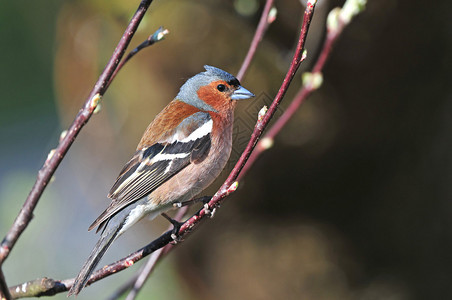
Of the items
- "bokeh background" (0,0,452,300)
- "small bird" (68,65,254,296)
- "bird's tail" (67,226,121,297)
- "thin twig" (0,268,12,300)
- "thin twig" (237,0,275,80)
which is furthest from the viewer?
"bokeh background" (0,0,452,300)

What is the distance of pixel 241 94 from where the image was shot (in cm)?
258

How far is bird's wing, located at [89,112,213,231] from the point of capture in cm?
255

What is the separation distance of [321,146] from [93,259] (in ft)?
9.01

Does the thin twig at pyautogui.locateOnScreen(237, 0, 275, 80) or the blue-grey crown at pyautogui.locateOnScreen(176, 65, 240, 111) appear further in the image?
the blue-grey crown at pyautogui.locateOnScreen(176, 65, 240, 111)

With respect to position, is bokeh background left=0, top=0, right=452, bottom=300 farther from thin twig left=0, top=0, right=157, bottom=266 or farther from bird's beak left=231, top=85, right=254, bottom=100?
thin twig left=0, top=0, right=157, bottom=266

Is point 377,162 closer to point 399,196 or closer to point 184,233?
point 399,196

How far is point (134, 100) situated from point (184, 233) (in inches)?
106

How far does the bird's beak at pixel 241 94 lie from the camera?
2.55 meters

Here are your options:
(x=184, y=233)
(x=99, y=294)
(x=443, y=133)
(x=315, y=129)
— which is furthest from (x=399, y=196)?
(x=99, y=294)

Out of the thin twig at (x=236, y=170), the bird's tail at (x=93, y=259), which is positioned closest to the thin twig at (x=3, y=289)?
the bird's tail at (x=93, y=259)

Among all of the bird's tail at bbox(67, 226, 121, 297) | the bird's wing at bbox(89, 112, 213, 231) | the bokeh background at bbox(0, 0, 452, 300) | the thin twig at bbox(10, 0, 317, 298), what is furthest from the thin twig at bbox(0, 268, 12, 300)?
the bokeh background at bbox(0, 0, 452, 300)

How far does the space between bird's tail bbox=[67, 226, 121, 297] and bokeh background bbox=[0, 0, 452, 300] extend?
181 centimetres

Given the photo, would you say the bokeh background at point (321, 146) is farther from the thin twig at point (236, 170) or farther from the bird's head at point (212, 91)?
the thin twig at point (236, 170)

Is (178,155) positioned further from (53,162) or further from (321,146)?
(321,146)
